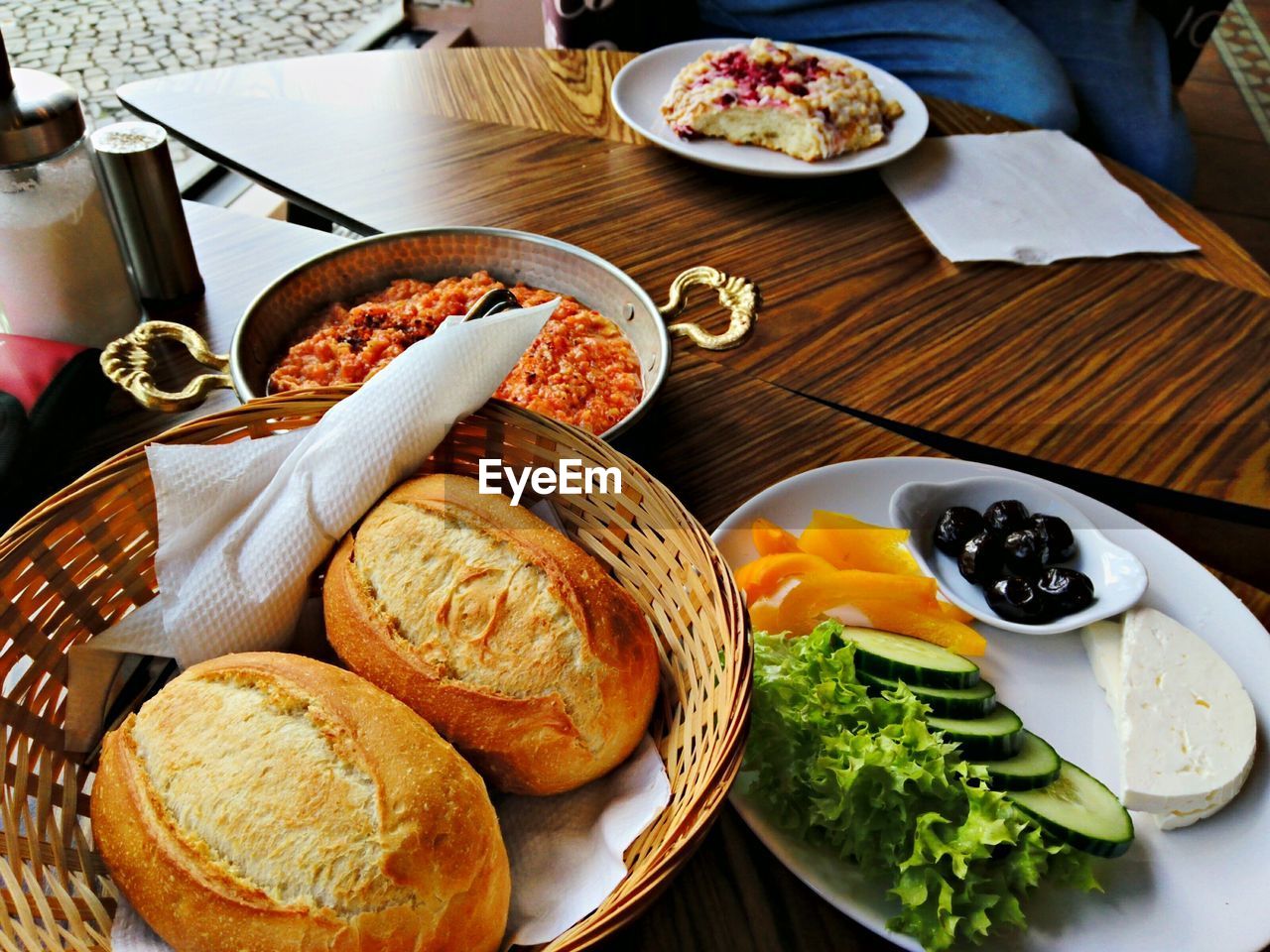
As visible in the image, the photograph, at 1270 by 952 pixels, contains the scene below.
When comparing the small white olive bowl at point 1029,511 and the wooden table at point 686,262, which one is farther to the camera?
the small white olive bowl at point 1029,511

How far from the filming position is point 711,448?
1.12 metres

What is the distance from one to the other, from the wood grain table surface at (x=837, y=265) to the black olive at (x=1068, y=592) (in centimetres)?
22

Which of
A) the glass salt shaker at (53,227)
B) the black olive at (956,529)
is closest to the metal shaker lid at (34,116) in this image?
the glass salt shaker at (53,227)

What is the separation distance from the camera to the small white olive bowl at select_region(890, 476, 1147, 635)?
3.12ft

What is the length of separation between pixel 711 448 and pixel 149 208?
0.77 m

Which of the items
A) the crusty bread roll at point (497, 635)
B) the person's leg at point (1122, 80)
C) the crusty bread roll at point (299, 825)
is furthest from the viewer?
the person's leg at point (1122, 80)

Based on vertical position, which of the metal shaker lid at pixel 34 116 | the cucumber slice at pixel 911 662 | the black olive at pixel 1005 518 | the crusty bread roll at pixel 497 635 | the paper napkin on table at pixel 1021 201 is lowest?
the black olive at pixel 1005 518

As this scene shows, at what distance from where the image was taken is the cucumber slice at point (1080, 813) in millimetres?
731

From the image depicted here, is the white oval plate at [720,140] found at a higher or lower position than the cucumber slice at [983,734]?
higher

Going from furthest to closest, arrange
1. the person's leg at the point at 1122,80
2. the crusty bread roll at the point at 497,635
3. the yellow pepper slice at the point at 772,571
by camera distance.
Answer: the person's leg at the point at 1122,80 < the yellow pepper slice at the point at 772,571 < the crusty bread roll at the point at 497,635

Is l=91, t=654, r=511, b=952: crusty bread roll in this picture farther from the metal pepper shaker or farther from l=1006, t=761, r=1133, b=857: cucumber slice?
the metal pepper shaker

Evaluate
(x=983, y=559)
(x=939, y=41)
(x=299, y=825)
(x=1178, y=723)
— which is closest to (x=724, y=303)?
(x=983, y=559)

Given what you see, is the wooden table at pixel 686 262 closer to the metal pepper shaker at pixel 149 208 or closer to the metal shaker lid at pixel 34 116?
the metal pepper shaker at pixel 149 208

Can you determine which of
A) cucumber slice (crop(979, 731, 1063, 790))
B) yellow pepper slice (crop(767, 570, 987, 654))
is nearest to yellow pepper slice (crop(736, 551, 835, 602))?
yellow pepper slice (crop(767, 570, 987, 654))
